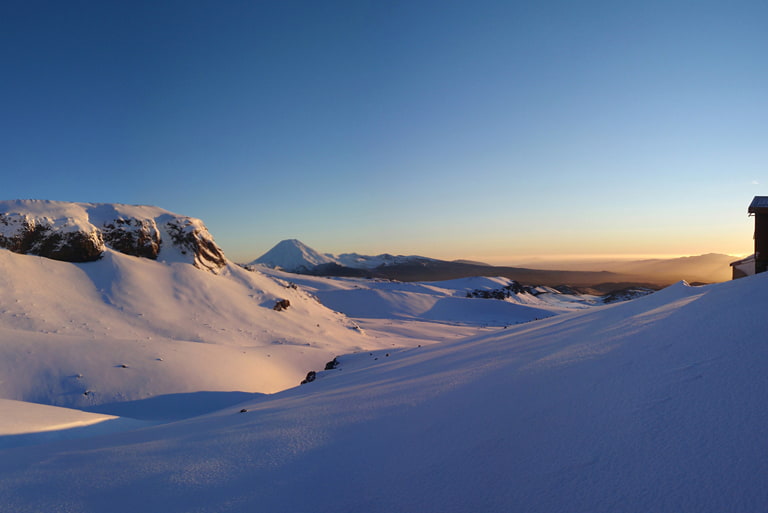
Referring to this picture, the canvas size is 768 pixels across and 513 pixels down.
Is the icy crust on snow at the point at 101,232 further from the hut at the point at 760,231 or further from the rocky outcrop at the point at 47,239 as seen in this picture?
the hut at the point at 760,231

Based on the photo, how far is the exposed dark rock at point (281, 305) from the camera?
23.6 metres

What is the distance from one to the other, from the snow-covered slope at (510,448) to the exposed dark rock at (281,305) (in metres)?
19.3

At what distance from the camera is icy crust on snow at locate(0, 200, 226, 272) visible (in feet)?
57.7

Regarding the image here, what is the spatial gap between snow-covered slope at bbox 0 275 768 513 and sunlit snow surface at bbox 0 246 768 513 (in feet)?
0.04

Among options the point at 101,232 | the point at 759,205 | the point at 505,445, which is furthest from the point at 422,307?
the point at 505,445

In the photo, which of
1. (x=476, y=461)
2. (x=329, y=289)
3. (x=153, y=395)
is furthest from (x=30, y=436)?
(x=329, y=289)

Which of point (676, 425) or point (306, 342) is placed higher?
point (676, 425)

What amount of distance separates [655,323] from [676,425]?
2.75 m

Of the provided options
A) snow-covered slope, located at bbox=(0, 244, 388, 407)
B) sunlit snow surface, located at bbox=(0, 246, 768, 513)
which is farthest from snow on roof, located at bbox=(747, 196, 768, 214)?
snow-covered slope, located at bbox=(0, 244, 388, 407)

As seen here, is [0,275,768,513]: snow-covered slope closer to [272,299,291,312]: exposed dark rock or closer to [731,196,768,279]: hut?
[731,196,768,279]: hut

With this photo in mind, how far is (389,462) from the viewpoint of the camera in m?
2.69

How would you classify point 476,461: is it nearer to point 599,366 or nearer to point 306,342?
point 599,366

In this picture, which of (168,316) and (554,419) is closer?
(554,419)

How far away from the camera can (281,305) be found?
24125 mm
